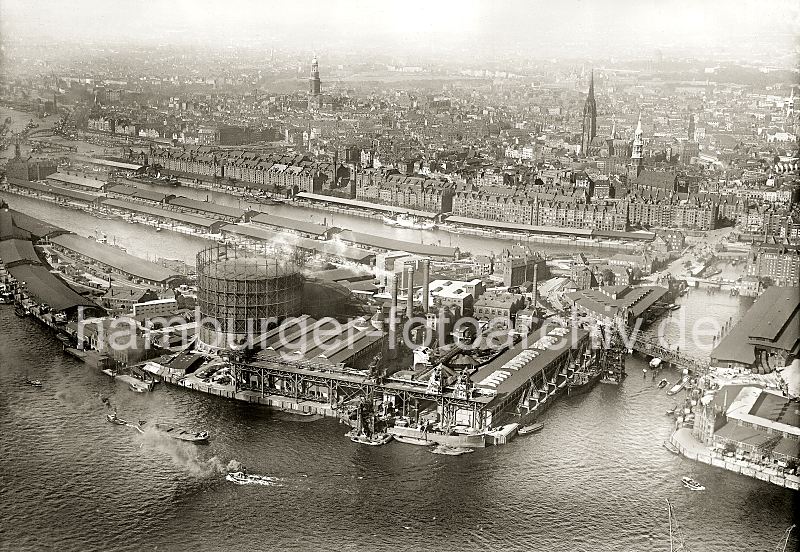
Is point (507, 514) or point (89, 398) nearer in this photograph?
point (507, 514)

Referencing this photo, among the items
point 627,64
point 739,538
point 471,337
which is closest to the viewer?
point 739,538

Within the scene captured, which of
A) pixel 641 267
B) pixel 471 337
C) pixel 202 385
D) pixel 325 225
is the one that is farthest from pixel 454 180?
pixel 202 385

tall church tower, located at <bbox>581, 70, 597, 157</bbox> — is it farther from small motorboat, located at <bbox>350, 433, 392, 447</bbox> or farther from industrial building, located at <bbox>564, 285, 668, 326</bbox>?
small motorboat, located at <bbox>350, 433, 392, 447</bbox>

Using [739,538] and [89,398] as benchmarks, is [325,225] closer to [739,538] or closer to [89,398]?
[89,398]

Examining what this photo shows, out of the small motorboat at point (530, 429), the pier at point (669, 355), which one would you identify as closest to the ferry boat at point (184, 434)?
the small motorboat at point (530, 429)

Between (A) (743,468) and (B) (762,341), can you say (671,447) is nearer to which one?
(A) (743,468)

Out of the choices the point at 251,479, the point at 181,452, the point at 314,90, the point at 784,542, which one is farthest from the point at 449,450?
the point at 314,90

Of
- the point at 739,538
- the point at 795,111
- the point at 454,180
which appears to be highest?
the point at 795,111
